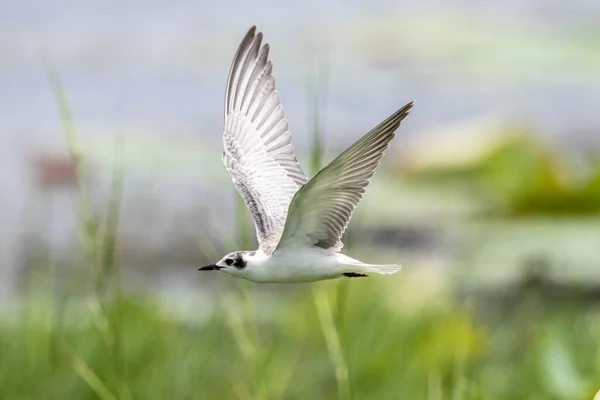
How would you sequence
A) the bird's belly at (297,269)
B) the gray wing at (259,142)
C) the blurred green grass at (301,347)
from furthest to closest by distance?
the blurred green grass at (301,347)
the gray wing at (259,142)
the bird's belly at (297,269)

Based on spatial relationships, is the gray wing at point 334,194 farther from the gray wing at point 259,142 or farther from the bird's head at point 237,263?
the gray wing at point 259,142

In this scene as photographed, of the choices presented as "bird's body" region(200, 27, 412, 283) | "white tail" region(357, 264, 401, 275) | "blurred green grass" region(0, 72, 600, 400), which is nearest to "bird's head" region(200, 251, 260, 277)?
"bird's body" region(200, 27, 412, 283)

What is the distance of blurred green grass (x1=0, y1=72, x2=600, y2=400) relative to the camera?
2.70 m

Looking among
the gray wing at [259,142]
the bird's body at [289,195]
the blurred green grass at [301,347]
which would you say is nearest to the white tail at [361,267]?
the bird's body at [289,195]

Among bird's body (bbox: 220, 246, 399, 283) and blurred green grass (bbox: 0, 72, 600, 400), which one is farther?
blurred green grass (bbox: 0, 72, 600, 400)

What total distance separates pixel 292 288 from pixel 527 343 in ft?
3.53

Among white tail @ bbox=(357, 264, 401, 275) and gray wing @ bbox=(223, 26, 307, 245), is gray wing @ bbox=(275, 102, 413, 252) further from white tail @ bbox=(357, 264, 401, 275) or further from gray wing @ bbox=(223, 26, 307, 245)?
gray wing @ bbox=(223, 26, 307, 245)

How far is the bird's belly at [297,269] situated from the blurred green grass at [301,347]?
891 millimetres

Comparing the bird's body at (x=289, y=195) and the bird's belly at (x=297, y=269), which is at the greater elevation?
the bird's body at (x=289, y=195)

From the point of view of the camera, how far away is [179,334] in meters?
3.37

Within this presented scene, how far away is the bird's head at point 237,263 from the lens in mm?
1235

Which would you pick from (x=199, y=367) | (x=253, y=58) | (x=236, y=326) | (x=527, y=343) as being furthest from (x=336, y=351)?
(x=527, y=343)

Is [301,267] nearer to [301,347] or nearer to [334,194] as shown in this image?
[334,194]

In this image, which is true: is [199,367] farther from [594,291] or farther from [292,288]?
[594,291]
